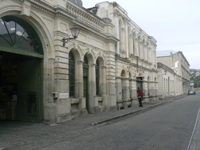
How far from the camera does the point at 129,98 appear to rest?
26703 millimetres

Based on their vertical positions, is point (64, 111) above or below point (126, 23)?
below

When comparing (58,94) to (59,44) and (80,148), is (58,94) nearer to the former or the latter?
(59,44)

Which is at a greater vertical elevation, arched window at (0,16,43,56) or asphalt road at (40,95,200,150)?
arched window at (0,16,43,56)

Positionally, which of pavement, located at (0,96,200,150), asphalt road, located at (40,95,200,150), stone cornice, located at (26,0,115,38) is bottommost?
asphalt road, located at (40,95,200,150)

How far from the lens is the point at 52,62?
14305 millimetres

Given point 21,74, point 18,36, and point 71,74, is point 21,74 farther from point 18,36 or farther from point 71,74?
point 71,74

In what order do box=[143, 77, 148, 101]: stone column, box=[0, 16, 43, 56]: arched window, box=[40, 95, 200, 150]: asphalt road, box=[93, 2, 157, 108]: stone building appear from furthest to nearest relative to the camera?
box=[143, 77, 148, 101]: stone column, box=[93, 2, 157, 108]: stone building, box=[0, 16, 43, 56]: arched window, box=[40, 95, 200, 150]: asphalt road

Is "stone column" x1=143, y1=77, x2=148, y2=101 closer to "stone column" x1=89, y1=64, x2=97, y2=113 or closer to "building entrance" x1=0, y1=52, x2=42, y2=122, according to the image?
"stone column" x1=89, y1=64, x2=97, y2=113

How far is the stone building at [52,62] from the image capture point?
13000mm

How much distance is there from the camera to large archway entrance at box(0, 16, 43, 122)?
12.7m

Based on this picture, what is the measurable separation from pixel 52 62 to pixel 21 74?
1911mm

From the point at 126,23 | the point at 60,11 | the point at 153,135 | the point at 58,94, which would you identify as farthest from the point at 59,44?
the point at 126,23

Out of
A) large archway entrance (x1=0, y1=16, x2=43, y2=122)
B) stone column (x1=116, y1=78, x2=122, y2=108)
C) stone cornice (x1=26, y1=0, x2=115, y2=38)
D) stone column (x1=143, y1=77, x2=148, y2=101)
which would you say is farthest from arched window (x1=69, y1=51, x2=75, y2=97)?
stone column (x1=143, y1=77, x2=148, y2=101)

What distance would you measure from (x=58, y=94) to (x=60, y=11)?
4353 millimetres
